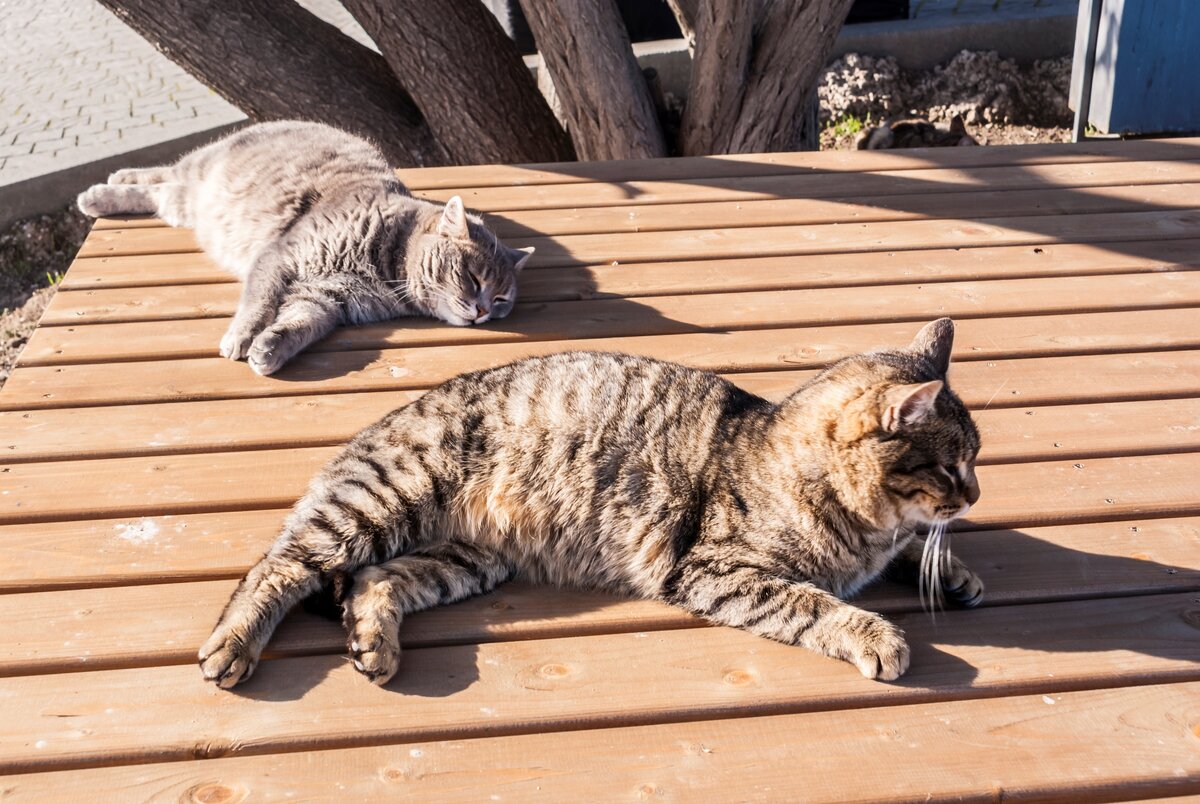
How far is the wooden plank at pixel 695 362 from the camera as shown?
133 inches

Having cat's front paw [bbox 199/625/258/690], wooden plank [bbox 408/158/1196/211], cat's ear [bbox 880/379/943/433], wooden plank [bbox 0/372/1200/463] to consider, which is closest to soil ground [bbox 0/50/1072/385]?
wooden plank [bbox 408/158/1196/211]

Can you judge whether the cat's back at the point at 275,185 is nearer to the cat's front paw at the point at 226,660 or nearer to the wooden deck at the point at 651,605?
the wooden deck at the point at 651,605

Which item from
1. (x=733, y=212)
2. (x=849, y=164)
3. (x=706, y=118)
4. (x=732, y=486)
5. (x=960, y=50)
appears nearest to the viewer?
(x=732, y=486)

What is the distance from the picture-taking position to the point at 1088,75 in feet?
20.2

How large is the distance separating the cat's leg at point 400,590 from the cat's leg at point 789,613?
0.46 metres

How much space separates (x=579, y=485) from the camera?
8.98ft

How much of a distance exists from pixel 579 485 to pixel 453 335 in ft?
4.09

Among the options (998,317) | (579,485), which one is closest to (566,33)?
(998,317)

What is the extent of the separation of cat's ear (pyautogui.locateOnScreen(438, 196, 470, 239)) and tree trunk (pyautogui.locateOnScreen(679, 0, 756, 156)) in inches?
72.3

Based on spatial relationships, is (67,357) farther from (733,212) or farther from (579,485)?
Answer: (733,212)

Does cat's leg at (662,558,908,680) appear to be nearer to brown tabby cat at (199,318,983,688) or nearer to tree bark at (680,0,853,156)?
brown tabby cat at (199,318,983,688)

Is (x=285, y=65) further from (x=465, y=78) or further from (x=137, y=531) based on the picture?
(x=137, y=531)

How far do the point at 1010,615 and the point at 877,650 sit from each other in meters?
0.43

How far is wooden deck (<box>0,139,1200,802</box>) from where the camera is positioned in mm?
2129
